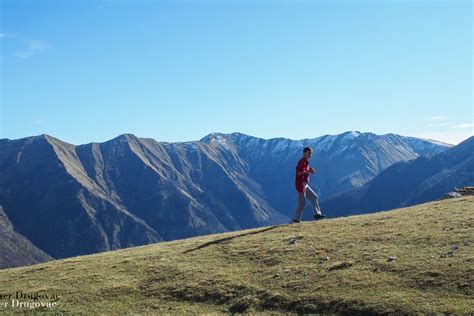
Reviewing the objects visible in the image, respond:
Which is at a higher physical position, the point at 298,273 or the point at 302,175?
the point at 302,175

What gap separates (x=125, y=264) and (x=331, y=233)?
12.8 m

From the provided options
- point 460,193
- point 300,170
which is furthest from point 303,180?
point 460,193

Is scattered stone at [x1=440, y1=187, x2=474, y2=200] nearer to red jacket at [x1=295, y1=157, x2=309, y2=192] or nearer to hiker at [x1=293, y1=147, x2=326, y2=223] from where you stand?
hiker at [x1=293, y1=147, x2=326, y2=223]

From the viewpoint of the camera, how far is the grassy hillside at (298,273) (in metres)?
18.0

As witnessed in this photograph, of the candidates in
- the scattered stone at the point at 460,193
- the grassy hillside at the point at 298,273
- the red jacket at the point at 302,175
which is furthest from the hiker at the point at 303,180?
the scattered stone at the point at 460,193

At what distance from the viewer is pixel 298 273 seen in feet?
70.3

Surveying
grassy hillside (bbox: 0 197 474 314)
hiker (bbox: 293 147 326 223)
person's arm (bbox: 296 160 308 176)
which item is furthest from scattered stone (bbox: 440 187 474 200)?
person's arm (bbox: 296 160 308 176)

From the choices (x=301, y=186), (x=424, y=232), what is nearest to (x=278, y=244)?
(x=301, y=186)

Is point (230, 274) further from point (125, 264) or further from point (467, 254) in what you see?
point (467, 254)

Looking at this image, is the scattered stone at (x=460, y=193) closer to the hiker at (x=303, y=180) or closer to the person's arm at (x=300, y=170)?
the hiker at (x=303, y=180)

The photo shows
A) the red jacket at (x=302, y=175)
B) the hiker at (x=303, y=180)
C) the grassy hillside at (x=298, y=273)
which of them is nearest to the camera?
the grassy hillside at (x=298, y=273)

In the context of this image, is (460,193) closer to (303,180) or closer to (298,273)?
(303,180)

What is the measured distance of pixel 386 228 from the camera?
89.5 ft

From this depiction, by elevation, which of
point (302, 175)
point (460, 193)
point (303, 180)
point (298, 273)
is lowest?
point (298, 273)
